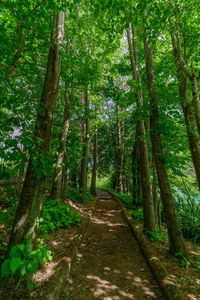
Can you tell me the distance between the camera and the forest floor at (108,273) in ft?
7.60

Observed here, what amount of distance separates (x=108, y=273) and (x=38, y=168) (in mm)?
2815

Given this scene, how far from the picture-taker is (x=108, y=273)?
293 centimetres

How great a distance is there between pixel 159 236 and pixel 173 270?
1.62m

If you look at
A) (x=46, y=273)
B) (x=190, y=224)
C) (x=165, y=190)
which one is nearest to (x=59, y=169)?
(x=46, y=273)

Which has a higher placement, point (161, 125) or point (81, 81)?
point (81, 81)

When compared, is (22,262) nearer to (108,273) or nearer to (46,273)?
(46,273)

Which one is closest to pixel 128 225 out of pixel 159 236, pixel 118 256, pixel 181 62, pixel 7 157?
pixel 159 236

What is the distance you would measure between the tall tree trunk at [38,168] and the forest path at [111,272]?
1.32 m

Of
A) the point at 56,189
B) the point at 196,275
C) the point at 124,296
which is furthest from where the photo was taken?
the point at 56,189

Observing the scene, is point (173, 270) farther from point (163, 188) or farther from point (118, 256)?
point (163, 188)

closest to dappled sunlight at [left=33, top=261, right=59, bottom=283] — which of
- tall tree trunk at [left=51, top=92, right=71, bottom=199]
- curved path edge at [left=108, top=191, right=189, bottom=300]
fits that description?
curved path edge at [left=108, top=191, right=189, bottom=300]

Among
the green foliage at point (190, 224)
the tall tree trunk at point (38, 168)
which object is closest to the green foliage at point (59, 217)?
the tall tree trunk at point (38, 168)

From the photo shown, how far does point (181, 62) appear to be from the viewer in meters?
3.10

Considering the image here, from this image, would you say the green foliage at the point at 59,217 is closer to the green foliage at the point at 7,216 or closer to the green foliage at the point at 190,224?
the green foliage at the point at 7,216
